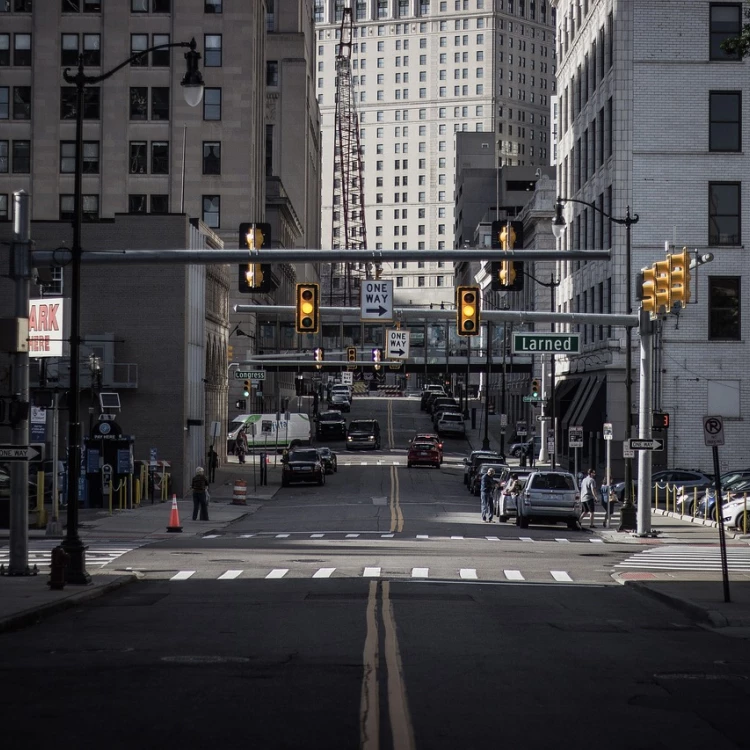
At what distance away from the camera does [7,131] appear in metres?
83.0

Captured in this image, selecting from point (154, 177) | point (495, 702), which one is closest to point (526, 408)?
point (154, 177)

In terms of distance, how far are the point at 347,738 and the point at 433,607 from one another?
966 cm

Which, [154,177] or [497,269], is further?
[154,177]

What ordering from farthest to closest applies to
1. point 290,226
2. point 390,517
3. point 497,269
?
point 290,226 → point 390,517 → point 497,269

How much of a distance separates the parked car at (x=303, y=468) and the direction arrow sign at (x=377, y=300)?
28.3 m

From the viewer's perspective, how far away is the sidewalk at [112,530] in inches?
727

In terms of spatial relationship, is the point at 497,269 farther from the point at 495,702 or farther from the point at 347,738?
the point at 347,738

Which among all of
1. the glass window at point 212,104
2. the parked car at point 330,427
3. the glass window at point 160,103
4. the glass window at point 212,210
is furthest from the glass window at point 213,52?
the parked car at point 330,427

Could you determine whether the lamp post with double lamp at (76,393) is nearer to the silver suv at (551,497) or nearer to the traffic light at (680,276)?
the traffic light at (680,276)

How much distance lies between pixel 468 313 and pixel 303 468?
107 ft

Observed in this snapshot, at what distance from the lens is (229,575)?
976 inches

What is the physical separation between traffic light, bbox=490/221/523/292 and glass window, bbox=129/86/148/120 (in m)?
59.3

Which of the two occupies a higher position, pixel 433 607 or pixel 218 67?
pixel 218 67

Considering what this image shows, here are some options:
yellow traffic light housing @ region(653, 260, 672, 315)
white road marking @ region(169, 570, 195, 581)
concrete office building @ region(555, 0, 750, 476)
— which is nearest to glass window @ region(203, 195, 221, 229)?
concrete office building @ region(555, 0, 750, 476)
